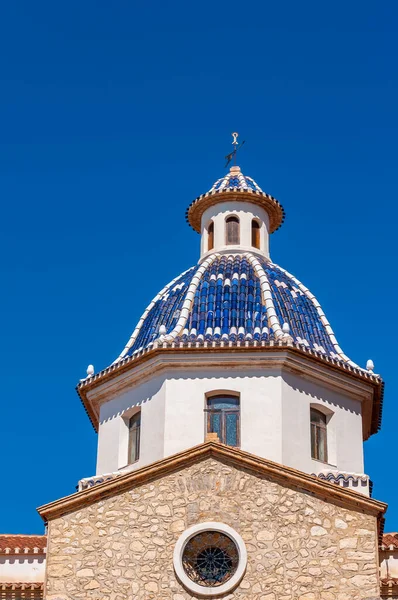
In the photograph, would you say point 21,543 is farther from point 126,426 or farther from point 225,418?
point 225,418

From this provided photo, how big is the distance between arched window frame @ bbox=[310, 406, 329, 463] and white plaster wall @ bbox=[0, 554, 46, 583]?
6464 millimetres

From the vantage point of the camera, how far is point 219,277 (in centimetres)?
2969

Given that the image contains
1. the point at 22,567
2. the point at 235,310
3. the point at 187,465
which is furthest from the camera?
the point at 235,310

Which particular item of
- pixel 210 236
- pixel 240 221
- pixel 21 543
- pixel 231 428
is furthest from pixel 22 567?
pixel 240 221

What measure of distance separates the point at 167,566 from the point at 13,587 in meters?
4.62

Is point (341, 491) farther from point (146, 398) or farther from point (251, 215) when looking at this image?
point (251, 215)

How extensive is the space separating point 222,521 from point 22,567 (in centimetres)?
593

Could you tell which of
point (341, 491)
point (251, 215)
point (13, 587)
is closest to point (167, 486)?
point (341, 491)

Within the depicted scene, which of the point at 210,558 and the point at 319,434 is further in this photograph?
the point at 319,434

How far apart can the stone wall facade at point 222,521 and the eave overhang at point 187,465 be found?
105mm

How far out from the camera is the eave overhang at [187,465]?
830 inches

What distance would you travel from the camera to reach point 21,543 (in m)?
25.7

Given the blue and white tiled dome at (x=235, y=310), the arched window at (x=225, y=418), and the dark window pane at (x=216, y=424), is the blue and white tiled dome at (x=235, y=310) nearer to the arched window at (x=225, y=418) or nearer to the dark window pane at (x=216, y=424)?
the arched window at (x=225, y=418)

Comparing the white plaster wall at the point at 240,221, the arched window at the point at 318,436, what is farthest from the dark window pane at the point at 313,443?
the white plaster wall at the point at 240,221
